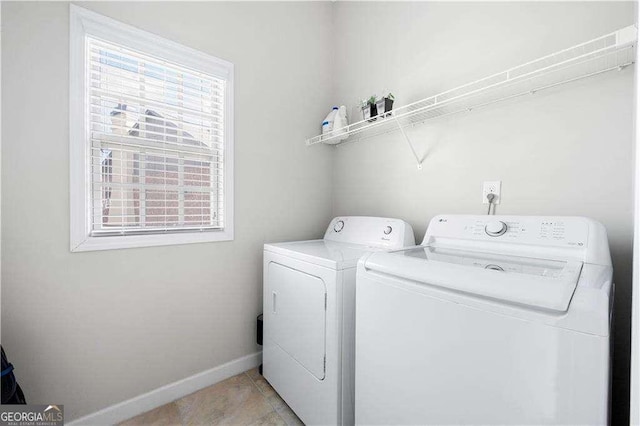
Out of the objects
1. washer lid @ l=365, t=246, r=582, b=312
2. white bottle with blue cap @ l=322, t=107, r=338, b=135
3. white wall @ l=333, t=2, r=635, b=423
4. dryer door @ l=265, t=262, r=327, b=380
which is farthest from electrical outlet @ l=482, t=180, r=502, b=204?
white bottle with blue cap @ l=322, t=107, r=338, b=135

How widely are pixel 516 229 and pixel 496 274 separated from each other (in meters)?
0.54

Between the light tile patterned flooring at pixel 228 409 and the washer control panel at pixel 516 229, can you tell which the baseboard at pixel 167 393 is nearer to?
the light tile patterned flooring at pixel 228 409

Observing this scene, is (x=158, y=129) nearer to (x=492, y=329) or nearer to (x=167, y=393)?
(x=167, y=393)

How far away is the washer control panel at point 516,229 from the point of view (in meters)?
1.09

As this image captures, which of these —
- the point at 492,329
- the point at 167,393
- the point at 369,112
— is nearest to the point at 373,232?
the point at 369,112

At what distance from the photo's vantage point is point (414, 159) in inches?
73.9

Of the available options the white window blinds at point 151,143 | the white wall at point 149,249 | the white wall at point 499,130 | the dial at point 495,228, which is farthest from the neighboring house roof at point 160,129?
the dial at point 495,228

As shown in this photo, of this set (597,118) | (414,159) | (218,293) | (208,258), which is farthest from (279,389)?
(597,118)

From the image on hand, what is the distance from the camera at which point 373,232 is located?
71.5 inches

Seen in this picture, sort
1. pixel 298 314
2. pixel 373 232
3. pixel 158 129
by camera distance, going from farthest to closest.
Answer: pixel 373 232 → pixel 158 129 → pixel 298 314

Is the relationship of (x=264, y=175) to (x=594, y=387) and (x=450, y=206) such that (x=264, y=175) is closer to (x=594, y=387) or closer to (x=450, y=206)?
(x=450, y=206)

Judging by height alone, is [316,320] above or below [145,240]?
below

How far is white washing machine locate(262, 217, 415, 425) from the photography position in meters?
1.33

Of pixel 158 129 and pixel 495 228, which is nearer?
pixel 495 228
